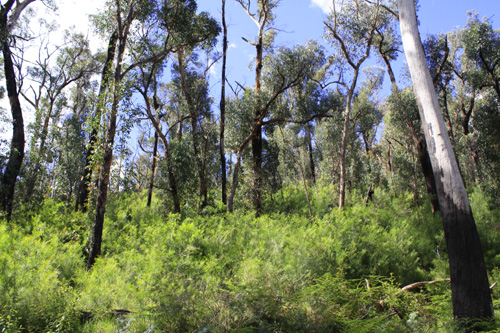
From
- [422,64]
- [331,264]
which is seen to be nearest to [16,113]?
[331,264]

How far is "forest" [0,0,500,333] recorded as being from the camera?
4004mm

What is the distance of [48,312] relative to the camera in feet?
13.7

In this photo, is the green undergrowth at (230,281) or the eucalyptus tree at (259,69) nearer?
the green undergrowth at (230,281)

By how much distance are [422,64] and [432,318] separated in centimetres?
388

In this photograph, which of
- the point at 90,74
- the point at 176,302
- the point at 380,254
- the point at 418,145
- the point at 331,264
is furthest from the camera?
the point at 90,74

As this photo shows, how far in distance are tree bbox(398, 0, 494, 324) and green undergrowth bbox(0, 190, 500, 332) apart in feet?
1.37

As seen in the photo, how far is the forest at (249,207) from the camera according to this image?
4.00 metres

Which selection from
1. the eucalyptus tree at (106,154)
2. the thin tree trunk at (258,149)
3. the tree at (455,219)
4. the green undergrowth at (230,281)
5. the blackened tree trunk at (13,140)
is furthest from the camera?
the thin tree trunk at (258,149)

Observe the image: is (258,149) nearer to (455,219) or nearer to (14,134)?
(14,134)

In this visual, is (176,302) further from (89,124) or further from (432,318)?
(89,124)

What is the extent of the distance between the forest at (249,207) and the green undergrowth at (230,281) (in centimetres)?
3

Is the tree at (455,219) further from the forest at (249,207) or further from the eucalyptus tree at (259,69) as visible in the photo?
the eucalyptus tree at (259,69)

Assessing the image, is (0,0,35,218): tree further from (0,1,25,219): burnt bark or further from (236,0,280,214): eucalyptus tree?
(236,0,280,214): eucalyptus tree

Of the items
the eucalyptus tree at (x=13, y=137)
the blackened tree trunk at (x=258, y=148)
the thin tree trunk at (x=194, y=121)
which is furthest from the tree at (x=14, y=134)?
the blackened tree trunk at (x=258, y=148)
